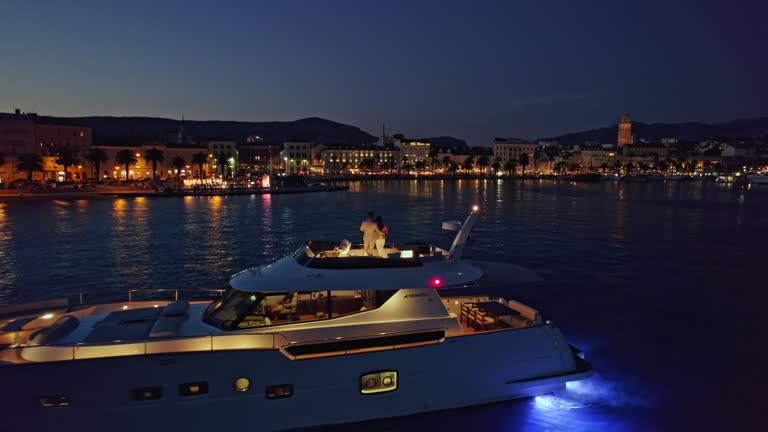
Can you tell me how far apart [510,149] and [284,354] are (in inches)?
7370

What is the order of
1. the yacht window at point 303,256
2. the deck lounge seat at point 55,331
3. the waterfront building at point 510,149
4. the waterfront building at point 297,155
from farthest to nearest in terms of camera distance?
the waterfront building at point 510,149, the waterfront building at point 297,155, the yacht window at point 303,256, the deck lounge seat at point 55,331

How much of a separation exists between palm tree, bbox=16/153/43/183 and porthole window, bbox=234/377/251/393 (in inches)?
3292

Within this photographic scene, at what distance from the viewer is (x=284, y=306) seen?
8086 millimetres

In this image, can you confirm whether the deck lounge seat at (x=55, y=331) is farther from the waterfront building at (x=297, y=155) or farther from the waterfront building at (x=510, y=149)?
the waterfront building at (x=510, y=149)

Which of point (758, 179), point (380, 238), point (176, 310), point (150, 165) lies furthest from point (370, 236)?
point (758, 179)

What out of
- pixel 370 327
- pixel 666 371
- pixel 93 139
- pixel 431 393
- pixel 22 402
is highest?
pixel 93 139

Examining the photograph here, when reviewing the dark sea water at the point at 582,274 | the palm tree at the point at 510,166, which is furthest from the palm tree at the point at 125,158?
the palm tree at the point at 510,166

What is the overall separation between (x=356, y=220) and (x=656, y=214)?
100 feet

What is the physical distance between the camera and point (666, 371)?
11.5 metres

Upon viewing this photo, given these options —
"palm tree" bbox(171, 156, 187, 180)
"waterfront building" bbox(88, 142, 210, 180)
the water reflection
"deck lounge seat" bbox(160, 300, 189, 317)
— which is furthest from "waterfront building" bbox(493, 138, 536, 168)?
"deck lounge seat" bbox(160, 300, 189, 317)

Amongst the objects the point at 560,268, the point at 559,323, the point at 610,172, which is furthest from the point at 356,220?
the point at 610,172

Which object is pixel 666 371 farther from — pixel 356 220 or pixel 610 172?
pixel 610 172

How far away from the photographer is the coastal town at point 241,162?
262 feet

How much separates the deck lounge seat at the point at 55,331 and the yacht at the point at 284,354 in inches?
0.9
